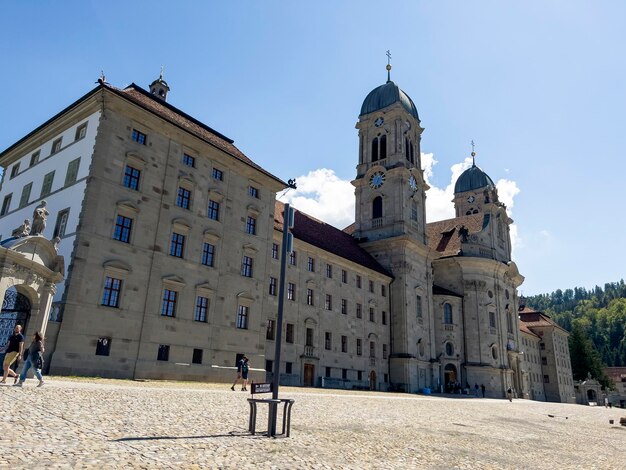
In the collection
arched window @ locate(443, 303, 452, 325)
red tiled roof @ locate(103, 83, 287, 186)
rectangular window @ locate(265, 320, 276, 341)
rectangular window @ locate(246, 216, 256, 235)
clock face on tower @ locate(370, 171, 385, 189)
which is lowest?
rectangular window @ locate(265, 320, 276, 341)

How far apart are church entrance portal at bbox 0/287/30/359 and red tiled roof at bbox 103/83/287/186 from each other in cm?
1436

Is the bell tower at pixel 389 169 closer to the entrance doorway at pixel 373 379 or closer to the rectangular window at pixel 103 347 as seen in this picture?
the entrance doorway at pixel 373 379

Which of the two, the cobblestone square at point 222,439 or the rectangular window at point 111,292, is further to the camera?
the rectangular window at point 111,292

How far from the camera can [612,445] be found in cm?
2033

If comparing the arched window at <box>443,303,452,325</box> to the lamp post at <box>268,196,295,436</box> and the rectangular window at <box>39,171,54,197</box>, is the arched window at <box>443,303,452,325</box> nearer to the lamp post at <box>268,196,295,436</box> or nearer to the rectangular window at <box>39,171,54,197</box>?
the rectangular window at <box>39,171,54,197</box>

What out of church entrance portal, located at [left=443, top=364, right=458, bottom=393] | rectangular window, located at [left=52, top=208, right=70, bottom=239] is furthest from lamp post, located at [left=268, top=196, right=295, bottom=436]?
church entrance portal, located at [left=443, top=364, right=458, bottom=393]

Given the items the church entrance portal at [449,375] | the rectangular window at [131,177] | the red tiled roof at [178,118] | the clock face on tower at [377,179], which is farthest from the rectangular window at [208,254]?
the church entrance portal at [449,375]

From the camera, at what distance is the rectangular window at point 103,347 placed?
85.7 ft

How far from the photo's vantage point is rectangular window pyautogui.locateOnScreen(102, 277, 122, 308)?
88.8 ft

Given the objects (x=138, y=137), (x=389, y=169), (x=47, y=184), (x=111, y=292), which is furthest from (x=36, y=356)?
(x=389, y=169)

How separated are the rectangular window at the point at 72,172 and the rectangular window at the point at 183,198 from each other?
629 cm

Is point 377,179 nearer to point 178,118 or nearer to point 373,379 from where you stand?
point 373,379

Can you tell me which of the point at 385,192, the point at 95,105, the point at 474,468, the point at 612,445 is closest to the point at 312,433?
the point at 474,468

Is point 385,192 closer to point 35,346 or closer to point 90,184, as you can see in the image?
point 90,184
